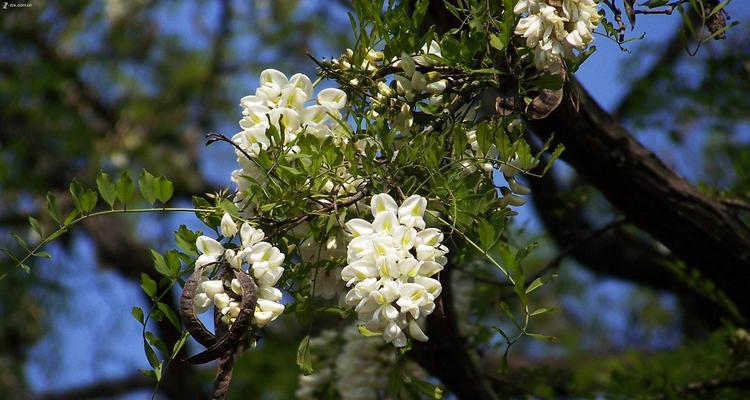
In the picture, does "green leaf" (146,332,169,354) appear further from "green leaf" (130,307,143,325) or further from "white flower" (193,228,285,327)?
"white flower" (193,228,285,327)

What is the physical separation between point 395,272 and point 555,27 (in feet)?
1.47

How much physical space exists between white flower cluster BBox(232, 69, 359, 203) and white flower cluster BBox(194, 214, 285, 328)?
126 millimetres

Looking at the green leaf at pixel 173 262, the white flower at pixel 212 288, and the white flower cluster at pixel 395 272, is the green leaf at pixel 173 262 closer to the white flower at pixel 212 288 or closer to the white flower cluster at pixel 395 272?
the white flower at pixel 212 288

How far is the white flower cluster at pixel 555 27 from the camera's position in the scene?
131 centimetres

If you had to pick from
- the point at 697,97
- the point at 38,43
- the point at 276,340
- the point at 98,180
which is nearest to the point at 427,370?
the point at 98,180

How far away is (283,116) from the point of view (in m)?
1.39

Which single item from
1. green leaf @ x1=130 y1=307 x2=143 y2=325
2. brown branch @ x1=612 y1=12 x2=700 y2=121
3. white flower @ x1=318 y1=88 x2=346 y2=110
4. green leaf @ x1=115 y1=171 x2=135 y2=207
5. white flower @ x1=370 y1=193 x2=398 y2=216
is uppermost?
green leaf @ x1=115 y1=171 x2=135 y2=207

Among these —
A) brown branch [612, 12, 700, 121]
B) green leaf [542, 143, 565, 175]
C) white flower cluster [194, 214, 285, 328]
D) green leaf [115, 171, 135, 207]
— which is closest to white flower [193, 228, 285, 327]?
white flower cluster [194, 214, 285, 328]

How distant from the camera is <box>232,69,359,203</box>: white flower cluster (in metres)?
1.37

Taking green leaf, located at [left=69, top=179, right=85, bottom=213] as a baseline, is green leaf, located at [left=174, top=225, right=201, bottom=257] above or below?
below

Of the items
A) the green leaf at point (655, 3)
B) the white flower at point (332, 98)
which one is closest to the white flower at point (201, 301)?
the white flower at point (332, 98)

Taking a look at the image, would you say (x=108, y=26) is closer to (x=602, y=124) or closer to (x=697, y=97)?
(x=697, y=97)

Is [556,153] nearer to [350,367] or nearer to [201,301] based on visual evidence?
[201,301]

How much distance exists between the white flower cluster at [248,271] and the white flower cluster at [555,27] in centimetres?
49
